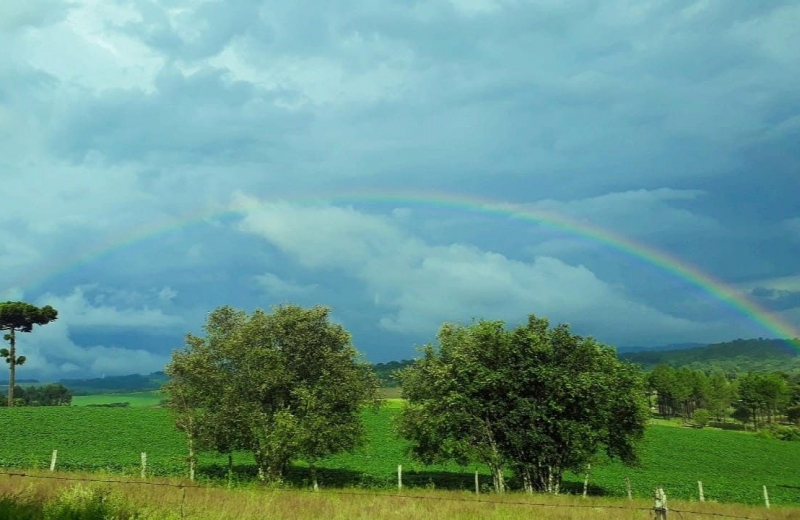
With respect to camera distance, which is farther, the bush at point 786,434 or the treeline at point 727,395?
the treeline at point 727,395

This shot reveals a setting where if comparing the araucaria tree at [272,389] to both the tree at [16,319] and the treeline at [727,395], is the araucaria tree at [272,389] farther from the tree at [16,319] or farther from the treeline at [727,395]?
the treeline at [727,395]

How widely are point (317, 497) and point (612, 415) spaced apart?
70.0 feet

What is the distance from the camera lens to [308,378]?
3594 cm

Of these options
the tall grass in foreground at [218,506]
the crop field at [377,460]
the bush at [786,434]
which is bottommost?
the bush at [786,434]

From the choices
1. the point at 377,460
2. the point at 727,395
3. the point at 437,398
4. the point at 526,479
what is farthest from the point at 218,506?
the point at 727,395

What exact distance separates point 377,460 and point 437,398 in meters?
27.0

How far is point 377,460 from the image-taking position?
59.9m

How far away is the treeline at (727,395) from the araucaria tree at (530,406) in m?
142

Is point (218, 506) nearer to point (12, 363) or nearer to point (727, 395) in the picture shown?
point (12, 363)

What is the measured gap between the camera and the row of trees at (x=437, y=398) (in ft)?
112

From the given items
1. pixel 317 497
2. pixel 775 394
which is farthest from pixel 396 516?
pixel 775 394

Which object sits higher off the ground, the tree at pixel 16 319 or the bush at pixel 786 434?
the tree at pixel 16 319

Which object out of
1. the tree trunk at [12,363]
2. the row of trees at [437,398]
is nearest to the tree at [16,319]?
the tree trunk at [12,363]

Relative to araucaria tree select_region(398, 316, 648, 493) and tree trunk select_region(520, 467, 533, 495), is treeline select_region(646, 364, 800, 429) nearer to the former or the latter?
araucaria tree select_region(398, 316, 648, 493)
